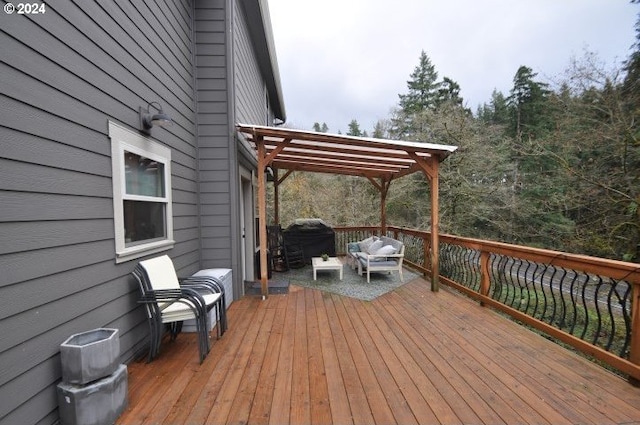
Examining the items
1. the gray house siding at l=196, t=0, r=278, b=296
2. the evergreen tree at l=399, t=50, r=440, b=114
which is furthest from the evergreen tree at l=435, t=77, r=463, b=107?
the gray house siding at l=196, t=0, r=278, b=296

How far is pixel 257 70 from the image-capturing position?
6754 mm

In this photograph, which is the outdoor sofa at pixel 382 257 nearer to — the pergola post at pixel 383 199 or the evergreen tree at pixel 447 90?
the pergola post at pixel 383 199

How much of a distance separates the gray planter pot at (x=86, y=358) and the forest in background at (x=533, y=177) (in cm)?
876

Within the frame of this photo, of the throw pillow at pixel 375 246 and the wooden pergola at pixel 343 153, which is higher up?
the wooden pergola at pixel 343 153

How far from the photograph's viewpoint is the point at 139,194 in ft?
8.63

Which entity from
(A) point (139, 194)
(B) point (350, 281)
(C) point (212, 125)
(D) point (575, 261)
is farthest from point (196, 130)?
(D) point (575, 261)

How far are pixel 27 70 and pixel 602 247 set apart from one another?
30.7 feet

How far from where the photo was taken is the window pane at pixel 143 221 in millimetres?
2461

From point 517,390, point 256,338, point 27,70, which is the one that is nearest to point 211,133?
point 27,70

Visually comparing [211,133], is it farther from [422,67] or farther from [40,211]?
[422,67]

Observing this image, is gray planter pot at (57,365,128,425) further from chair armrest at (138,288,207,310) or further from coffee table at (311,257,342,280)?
coffee table at (311,257,342,280)

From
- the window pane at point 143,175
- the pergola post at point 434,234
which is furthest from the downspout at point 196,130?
the pergola post at point 434,234

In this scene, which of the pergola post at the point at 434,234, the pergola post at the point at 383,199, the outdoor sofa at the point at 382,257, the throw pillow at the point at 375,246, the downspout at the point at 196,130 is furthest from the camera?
the pergola post at the point at 383,199

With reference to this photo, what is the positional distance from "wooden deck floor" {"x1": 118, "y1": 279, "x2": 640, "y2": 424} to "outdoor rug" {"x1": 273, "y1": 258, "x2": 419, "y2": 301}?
3.87 ft
